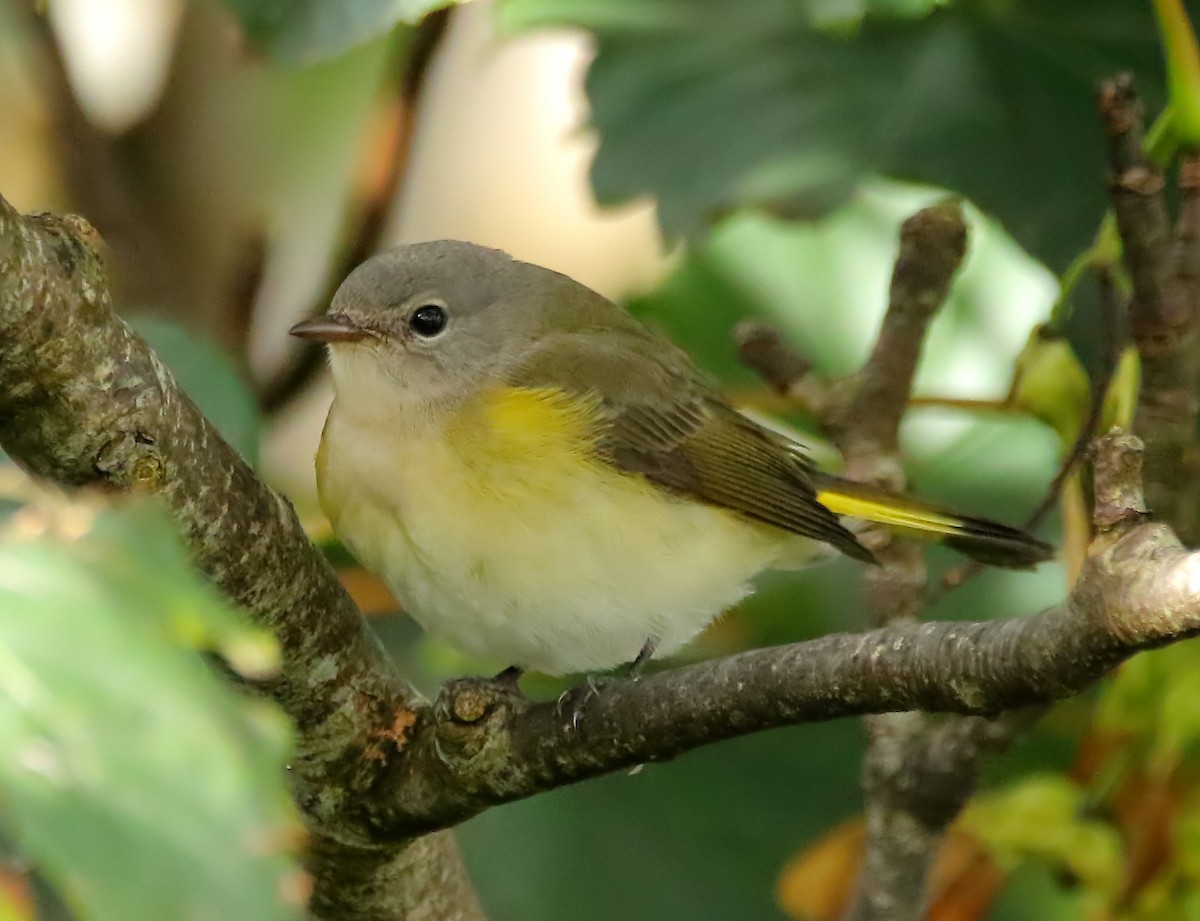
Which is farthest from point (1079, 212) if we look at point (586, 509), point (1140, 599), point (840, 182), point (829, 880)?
point (1140, 599)

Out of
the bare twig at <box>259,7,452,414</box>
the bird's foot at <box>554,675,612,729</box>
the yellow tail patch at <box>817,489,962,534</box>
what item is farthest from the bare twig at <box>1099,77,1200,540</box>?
the bare twig at <box>259,7,452,414</box>

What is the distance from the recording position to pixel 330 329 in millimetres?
1601

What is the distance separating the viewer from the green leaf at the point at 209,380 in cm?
144

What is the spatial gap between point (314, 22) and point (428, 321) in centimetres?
39

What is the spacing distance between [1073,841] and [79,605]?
110 centimetres

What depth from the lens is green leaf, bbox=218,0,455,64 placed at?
1.40m

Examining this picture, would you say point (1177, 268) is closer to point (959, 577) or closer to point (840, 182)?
point (959, 577)

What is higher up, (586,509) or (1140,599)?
(1140,599)

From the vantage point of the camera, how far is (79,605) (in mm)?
502

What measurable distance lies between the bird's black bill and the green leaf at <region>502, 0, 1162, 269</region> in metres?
0.37

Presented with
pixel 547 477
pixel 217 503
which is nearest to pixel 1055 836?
pixel 547 477

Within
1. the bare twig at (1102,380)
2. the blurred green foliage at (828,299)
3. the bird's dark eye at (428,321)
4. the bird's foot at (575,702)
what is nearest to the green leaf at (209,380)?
the blurred green foliage at (828,299)

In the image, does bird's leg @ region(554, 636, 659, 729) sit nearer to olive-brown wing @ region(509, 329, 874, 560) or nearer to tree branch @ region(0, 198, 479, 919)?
tree branch @ region(0, 198, 479, 919)

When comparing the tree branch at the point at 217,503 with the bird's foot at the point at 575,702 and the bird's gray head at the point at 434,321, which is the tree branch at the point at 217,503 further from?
the bird's gray head at the point at 434,321
